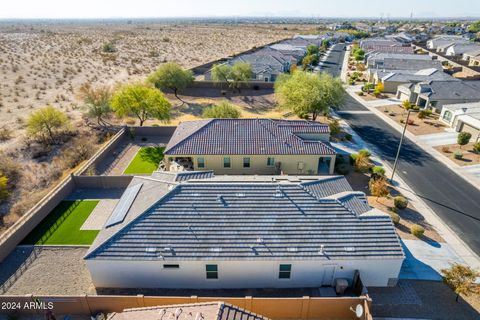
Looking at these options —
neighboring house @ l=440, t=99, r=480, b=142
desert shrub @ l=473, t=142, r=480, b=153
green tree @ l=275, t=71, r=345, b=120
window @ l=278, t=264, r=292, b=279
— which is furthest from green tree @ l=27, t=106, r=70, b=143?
neighboring house @ l=440, t=99, r=480, b=142

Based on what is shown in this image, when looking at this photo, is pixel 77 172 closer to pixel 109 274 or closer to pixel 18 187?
pixel 18 187

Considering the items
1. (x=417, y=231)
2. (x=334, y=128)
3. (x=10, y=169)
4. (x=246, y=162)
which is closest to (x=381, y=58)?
(x=334, y=128)

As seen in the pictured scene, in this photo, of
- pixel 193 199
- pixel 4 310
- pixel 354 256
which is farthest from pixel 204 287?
pixel 4 310

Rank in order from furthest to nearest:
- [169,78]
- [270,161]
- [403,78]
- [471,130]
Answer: [403,78] → [169,78] → [471,130] → [270,161]

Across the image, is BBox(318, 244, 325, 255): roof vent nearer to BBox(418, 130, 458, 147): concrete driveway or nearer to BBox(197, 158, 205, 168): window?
BBox(197, 158, 205, 168): window

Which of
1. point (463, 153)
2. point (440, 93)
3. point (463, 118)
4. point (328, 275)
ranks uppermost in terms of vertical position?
point (440, 93)

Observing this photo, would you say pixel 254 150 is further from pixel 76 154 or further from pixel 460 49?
pixel 460 49

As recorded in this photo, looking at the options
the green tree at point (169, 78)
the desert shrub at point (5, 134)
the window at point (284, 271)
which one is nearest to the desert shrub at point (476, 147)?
the window at point (284, 271)
